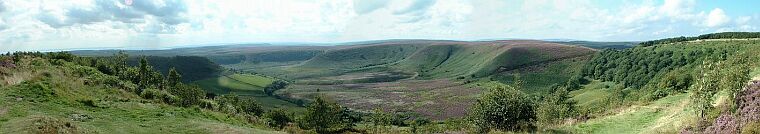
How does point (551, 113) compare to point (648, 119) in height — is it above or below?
below

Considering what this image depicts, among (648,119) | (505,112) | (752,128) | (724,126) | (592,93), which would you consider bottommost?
(592,93)

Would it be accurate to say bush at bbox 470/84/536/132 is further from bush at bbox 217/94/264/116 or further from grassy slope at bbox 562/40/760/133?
bush at bbox 217/94/264/116

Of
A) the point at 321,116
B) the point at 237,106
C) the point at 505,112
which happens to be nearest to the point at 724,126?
the point at 505,112

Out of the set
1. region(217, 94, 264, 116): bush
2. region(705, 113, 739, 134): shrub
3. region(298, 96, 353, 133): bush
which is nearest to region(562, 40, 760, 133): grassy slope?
region(705, 113, 739, 134): shrub

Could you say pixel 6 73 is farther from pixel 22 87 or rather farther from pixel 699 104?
pixel 699 104

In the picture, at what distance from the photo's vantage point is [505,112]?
138ft

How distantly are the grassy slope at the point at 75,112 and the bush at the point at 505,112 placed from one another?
17789 mm

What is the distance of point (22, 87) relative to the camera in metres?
38.4

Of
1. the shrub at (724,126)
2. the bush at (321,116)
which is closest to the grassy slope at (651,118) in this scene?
the shrub at (724,126)

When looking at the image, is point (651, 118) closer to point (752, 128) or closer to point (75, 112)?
point (752, 128)

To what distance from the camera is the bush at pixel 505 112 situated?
42.2 metres

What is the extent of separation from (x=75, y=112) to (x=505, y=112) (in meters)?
30.9

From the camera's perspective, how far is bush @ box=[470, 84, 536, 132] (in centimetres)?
4222

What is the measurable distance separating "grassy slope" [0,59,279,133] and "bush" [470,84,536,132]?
17.8 metres
